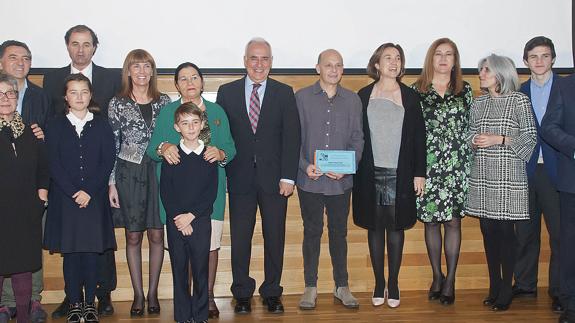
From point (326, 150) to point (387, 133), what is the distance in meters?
0.40

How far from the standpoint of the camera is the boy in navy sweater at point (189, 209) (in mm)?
3861

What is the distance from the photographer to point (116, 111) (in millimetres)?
4277

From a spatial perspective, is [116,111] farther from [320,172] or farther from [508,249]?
[508,249]

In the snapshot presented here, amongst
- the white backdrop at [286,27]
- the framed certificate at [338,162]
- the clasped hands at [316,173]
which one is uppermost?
the white backdrop at [286,27]

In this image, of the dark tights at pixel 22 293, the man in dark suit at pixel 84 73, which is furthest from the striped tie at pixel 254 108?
the dark tights at pixel 22 293

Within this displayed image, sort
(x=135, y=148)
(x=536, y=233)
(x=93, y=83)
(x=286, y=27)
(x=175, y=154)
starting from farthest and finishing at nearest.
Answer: (x=286, y=27), (x=536, y=233), (x=93, y=83), (x=135, y=148), (x=175, y=154)

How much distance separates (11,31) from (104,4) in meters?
0.63

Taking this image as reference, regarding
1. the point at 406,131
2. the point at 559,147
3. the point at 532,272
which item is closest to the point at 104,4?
the point at 406,131

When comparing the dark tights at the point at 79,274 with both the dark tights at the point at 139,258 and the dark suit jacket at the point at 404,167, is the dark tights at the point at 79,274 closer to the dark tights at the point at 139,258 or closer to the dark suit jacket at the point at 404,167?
the dark tights at the point at 139,258

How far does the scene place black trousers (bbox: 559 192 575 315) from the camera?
4.09 m

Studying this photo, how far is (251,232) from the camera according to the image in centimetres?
445

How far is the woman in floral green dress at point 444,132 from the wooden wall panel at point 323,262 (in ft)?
1.79

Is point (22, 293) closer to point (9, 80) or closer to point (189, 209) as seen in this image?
point (189, 209)

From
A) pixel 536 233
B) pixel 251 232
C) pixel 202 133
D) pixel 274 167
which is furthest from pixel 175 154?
pixel 536 233
